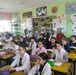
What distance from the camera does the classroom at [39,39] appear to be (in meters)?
2.53

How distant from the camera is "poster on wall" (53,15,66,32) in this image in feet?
21.0

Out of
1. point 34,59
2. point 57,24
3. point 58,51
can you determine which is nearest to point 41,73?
point 34,59

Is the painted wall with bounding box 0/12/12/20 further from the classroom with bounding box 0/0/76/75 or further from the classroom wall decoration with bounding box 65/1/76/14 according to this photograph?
the classroom wall decoration with bounding box 65/1/76/14

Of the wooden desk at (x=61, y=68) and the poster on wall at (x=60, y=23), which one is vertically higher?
the poster on wall at (x=60, y=23)

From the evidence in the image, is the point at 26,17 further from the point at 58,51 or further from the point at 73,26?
the point at 58,51

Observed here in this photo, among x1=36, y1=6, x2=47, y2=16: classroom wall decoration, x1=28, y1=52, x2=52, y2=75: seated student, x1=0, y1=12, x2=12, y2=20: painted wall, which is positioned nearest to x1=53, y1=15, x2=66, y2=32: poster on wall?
x1=36, y1=6, x2=47, y2=16: classroom wall decoration

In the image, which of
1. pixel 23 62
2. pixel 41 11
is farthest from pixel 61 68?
pixel 41 11

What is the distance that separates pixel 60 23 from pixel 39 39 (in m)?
1.70

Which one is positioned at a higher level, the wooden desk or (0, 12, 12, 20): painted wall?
(0, 12, 12, 20): painted wall

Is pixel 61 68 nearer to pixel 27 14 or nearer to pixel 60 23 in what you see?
pixel 60 23

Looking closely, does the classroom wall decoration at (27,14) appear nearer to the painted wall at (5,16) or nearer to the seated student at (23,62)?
the painted wall at (5,16)

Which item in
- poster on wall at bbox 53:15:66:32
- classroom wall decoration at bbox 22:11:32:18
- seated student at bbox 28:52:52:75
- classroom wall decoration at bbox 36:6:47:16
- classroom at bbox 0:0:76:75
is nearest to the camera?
seated student at bbox 28:52:52:75

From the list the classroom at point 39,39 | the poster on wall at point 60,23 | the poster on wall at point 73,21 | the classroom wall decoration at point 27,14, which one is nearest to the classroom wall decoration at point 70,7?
the classroom at point 39,39

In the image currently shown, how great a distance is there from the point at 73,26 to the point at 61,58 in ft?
11.3
